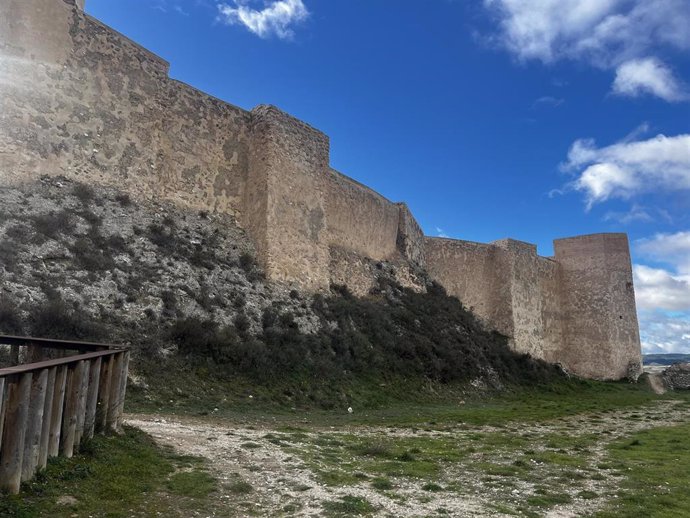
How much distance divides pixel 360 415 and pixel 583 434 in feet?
21.5

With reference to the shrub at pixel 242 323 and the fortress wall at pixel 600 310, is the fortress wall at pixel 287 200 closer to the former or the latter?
the shrub at pixel 242 323

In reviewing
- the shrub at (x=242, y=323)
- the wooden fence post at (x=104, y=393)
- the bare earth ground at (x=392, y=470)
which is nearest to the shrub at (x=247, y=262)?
the shrub at (x=242, y=323)

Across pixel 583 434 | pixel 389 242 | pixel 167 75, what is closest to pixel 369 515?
pixel 583 434

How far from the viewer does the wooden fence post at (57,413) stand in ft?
20.7

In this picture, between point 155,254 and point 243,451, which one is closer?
point 243,451

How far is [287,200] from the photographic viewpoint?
2330 cm

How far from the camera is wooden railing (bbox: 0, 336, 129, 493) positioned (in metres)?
5.30

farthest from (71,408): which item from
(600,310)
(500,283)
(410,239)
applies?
(600,310)

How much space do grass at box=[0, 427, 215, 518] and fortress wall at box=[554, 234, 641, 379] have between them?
4098 centimetres

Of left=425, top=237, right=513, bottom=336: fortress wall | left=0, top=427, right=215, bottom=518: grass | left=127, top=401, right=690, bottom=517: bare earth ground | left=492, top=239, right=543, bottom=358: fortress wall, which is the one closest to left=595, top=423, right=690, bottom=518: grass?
left=127, top=401, right=690, bottom=517: bare earth ground

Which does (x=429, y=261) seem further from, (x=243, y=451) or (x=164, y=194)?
(x=243, y=451)

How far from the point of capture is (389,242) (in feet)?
108

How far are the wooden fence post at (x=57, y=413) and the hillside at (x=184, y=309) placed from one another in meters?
6.84

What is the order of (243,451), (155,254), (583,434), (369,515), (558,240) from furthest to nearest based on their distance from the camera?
(558,240) → (155,254) → (583,434) → (243,451) → (369,515)
